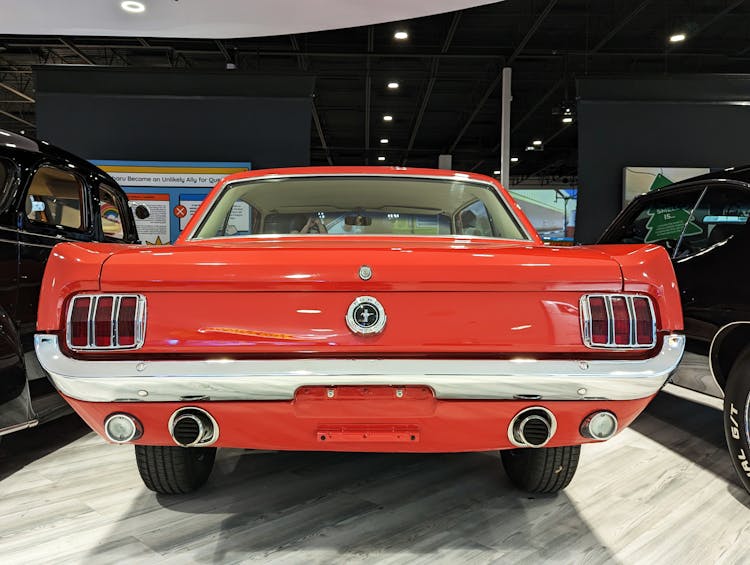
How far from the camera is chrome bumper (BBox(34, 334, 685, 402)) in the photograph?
5.21ft

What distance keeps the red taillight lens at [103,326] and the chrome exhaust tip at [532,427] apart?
1263mm

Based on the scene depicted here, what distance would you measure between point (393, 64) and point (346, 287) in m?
13.1

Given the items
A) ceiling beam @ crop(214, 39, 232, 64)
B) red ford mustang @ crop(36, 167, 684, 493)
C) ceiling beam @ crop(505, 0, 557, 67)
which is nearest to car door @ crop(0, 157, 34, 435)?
red ford mustang @ crop(36, 167, 684, 493)

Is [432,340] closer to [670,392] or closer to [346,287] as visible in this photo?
[346,287]

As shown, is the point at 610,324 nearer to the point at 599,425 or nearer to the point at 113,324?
the point at 599,425

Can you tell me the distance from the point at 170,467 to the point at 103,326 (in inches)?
41.2

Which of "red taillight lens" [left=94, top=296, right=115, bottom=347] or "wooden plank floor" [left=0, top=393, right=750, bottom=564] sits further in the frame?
"wooden plank floor" [left=0, top=393, right=750, bottom=564]

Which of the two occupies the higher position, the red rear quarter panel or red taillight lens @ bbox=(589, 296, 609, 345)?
the red rear quarter panel

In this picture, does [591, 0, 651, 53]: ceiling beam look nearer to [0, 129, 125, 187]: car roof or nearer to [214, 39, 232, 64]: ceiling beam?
[214, 39, 232, 64]: ceiling beam

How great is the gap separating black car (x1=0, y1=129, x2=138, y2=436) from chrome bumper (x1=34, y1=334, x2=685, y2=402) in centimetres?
149

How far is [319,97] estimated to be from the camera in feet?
55.5

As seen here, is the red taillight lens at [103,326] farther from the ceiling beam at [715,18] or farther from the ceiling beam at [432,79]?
the ceiling beam at [715,18]

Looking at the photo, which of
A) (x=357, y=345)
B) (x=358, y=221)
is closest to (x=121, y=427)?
(x=357, y=345)

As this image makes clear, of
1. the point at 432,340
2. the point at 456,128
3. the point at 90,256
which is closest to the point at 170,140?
the point at 90,256
